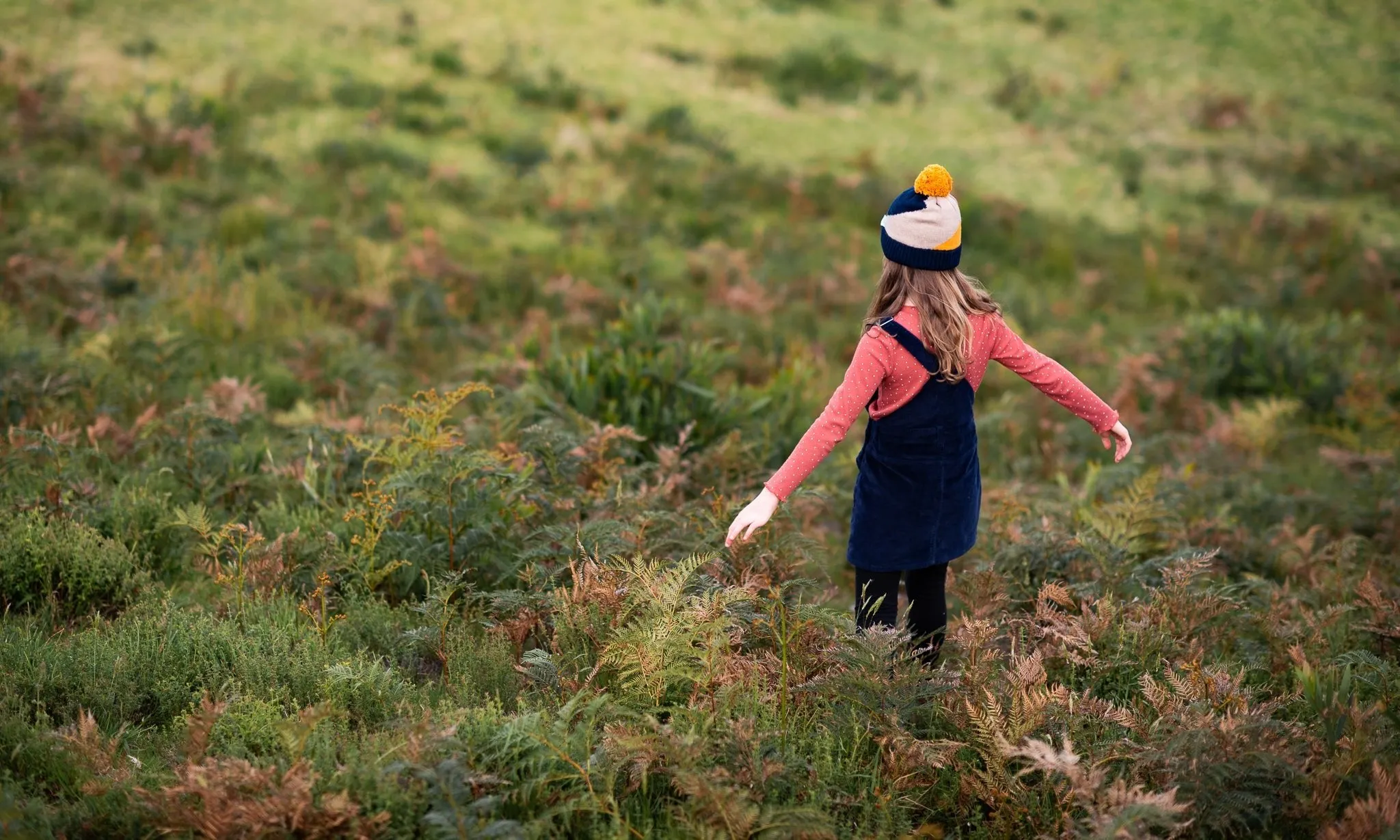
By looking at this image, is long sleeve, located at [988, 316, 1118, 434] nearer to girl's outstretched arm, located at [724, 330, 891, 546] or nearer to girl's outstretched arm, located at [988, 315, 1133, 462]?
girl's outstretched arm, located at [988, 315, 1133, 462]

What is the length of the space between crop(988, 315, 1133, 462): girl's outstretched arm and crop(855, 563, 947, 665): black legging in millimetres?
780

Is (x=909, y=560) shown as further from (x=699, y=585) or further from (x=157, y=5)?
(x=157, y=5)

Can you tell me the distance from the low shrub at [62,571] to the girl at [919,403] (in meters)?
2.63

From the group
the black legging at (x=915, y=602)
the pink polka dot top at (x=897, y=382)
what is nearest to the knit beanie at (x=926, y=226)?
the pink polka dot top at (x=897, y=382)

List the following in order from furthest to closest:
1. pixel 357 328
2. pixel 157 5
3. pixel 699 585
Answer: pixel 157 5 < pixel 357 328 < pixel 699 585

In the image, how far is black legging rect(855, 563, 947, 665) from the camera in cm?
399

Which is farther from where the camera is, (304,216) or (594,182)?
(594,182)

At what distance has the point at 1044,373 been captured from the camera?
12.8ft

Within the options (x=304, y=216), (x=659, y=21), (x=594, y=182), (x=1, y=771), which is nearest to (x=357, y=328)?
(x=304, y=216)

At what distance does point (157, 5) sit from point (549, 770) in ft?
50.2

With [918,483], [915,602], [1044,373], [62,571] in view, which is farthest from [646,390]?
[62,571]

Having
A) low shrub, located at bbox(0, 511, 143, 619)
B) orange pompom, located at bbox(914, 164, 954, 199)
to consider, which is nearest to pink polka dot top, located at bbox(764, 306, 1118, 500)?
orange pompom, located at bbox(914, 164, 954, 199)

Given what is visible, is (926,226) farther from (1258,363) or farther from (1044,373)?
(1258,363)

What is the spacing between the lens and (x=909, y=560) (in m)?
3.87
